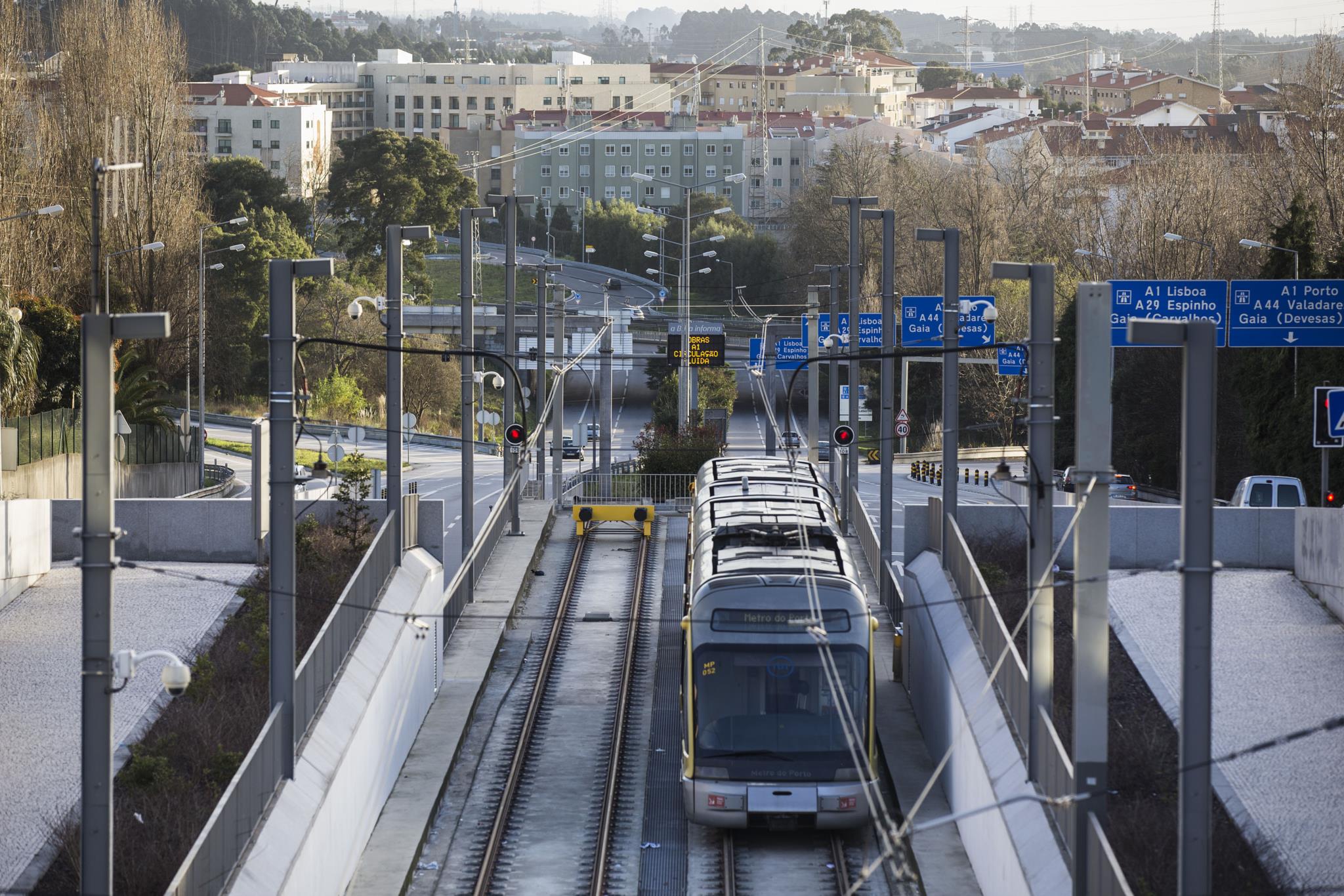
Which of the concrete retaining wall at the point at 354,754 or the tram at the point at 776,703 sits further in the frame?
the tram at the point at 776,703

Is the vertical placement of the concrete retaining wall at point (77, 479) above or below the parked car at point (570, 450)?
below

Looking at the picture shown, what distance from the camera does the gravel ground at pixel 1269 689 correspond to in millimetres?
16891

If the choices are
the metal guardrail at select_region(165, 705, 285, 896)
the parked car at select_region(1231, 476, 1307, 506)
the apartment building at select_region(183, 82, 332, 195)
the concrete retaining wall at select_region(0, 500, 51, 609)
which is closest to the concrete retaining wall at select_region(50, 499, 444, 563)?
the concrete retaining wall at select_region(0, 500, 51, 609)

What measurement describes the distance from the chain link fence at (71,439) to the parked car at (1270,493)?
912 inches

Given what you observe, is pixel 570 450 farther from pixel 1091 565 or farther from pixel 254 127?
pixel 254 127

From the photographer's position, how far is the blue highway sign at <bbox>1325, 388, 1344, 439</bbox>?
26.7 metres

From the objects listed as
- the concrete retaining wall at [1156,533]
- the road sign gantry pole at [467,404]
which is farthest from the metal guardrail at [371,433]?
the concrete retaining wall at [1156,533]

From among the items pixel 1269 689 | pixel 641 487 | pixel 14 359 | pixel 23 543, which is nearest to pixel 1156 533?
pixel 1269 689

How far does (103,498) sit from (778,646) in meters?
8.08

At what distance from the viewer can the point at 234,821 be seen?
42.9 feet

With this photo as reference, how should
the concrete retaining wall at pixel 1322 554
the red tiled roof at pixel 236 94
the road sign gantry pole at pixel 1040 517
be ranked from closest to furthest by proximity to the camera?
1. the road sign gantry pole at pixel 1040 517
2. the concrete retaining wall at pixel 1322 554
3. the red tiled roof at pixel 236 94

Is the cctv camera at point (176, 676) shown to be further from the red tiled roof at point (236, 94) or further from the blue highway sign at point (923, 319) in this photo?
the red tiled roof at point (236, 94)

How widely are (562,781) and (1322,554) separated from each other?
1335 centimetres

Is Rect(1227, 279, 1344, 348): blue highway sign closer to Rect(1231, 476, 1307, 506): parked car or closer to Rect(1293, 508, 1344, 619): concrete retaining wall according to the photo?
Rect(1293, 508, 1344, 619): concrete retaining wall
